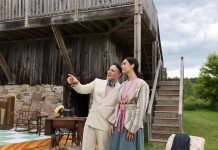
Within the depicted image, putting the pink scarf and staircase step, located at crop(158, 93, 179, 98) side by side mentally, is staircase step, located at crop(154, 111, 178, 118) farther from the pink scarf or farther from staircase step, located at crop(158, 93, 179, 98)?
the pink scarf

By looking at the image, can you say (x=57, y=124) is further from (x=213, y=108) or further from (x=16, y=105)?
(x=213, y=108)

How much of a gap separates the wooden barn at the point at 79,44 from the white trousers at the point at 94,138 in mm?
4943

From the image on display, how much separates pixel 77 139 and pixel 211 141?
4749 mm

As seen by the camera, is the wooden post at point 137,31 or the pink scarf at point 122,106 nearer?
the pink scarf at point 122,106

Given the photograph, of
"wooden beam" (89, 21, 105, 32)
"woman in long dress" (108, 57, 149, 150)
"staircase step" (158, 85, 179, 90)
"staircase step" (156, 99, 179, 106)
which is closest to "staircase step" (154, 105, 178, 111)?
"staircase step" (156, 99, 179, 106)

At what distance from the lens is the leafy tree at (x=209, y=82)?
29.8m

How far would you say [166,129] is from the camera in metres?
9.30

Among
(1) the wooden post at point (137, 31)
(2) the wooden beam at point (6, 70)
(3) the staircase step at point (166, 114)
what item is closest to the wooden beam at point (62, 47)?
(2) the wooden beam at point (6, 70)

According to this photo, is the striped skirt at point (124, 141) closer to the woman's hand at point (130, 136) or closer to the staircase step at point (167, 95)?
the woman's hand at point (130, 136)

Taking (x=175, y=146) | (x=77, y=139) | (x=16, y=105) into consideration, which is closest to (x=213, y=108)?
(x=16, y=105)

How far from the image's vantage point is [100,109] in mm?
4090

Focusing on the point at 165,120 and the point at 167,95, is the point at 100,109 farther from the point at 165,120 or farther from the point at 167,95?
the point at 167,95

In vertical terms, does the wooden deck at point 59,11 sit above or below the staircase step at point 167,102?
above

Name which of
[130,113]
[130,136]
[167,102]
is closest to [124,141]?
[130,136]
